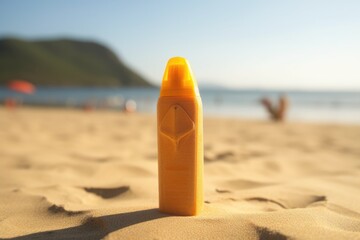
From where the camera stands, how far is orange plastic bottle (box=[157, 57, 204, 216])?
49.3 inches

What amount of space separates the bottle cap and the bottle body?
0.07 ft

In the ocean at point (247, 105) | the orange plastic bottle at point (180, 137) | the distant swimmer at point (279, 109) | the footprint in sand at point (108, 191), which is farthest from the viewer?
the ocean at point (247, 105)

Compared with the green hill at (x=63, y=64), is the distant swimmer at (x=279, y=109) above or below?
below

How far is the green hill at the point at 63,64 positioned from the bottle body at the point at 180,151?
6446 centimetres

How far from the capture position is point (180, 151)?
49.8 inches

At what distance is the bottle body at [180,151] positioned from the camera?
125 cm

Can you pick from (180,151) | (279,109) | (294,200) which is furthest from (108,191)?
(279,109)

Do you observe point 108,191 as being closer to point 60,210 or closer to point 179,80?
point 60,210

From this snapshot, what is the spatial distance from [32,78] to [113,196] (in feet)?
218

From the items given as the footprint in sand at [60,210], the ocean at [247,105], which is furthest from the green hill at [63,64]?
the footprint in sand at [60,210]

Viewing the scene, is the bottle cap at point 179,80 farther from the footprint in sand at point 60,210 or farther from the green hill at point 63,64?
the green hill at point 63,64

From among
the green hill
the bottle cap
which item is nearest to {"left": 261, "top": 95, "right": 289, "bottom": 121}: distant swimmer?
the bottle cap

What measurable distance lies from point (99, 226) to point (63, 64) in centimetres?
7899

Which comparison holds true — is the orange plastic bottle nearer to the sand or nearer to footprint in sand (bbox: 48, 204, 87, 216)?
the sand
